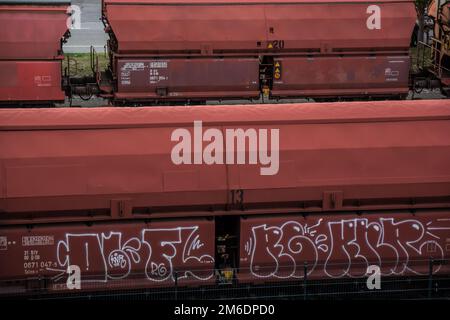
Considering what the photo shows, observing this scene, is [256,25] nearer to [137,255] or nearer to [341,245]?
[341,245]

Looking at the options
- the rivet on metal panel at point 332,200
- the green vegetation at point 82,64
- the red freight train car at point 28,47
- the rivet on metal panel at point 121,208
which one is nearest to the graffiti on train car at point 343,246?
the rivet on metal panel at point 332,200

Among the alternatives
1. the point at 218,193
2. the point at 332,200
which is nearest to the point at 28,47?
the point at 218,193

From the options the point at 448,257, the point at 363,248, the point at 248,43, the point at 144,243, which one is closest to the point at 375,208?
the point at 363,248

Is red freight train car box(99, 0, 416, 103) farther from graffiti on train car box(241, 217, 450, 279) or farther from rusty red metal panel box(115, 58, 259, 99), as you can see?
graffiti on train car box(241, 217, 450, 279)

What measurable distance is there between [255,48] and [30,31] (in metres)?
7.20

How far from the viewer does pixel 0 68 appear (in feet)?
81.6

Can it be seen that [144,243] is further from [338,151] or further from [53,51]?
[53,51]

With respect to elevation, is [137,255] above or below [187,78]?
below

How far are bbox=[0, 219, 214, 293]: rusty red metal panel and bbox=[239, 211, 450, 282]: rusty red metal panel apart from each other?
2.61ft

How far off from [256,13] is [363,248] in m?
13.6

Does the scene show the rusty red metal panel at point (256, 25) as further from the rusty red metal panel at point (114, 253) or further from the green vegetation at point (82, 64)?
the rusty red metal panel at point (114, 253)

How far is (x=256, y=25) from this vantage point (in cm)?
2558

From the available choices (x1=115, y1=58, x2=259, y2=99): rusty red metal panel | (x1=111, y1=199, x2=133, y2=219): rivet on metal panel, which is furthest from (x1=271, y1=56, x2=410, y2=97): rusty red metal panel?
(x1=111, y1=199, x2=133, y2=219): rivet on metal panel

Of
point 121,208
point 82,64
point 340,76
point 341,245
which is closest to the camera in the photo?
point 121,208
